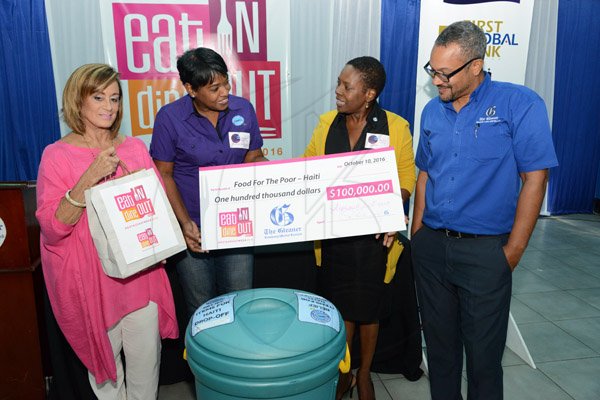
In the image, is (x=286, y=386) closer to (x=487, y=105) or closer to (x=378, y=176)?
(x=378, y=176)

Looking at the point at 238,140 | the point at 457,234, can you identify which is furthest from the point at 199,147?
the point at 457,234

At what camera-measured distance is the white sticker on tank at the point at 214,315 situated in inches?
45.4

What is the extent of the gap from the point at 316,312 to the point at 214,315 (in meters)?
0.27

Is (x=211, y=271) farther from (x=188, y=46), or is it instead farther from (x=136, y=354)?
(x=188, y=46)

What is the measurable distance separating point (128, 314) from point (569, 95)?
638 centimetres

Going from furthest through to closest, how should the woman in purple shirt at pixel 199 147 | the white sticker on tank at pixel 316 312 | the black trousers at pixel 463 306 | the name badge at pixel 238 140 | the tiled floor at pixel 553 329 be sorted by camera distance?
the tiled floor at pixel 553 329, the name badge at pixel 238 140, the woman in purple shirt at pixel 199 147, the black trousers at pixel 463 306, the white sticker on tank at pixel 316 312

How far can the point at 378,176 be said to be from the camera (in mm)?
1525

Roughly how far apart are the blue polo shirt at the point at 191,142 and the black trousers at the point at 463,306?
854 mm

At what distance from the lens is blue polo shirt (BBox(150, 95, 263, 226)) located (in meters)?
1.76

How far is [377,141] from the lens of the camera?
1.81 meters

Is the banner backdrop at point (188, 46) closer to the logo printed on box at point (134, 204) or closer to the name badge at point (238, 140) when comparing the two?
the name badge at point (238, 140)

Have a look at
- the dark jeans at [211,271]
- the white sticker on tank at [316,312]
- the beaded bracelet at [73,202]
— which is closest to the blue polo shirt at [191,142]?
the dark jeans at [211,271]

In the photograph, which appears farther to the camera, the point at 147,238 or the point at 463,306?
the point at 463,306

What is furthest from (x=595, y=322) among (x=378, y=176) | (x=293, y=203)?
(x=293, y=203)
